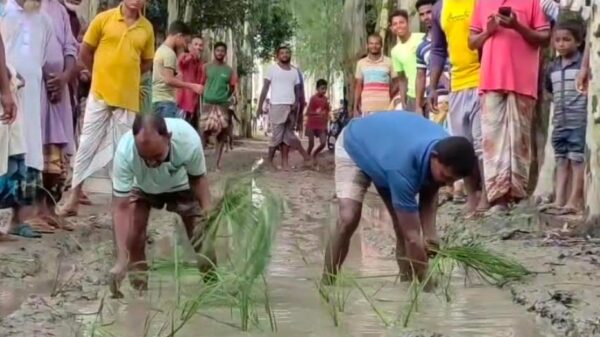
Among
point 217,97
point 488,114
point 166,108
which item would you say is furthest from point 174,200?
point 217,97

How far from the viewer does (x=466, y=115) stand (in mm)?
8758

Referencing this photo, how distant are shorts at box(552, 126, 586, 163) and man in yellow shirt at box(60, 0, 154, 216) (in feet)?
9.79

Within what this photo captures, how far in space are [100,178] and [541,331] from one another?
7.22 m

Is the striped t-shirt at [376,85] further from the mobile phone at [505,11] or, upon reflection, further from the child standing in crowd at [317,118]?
the child standing in crowd at [317,118]

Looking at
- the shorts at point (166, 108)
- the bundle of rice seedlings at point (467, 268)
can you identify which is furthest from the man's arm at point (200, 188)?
the shorts at point (166, 108)

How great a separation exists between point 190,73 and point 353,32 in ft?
20.6

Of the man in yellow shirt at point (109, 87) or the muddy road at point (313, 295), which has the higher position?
the man in yellow shirt at point (109, 87)

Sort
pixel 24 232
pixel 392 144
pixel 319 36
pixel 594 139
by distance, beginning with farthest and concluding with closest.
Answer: pixel 319 36 → pixel 24 232 → pixel 594 139 → pixel 392 144

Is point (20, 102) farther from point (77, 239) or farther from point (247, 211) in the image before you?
point (247, 211)

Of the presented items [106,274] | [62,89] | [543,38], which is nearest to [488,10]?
[543,38]

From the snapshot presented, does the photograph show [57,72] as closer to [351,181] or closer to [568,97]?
[351,181]

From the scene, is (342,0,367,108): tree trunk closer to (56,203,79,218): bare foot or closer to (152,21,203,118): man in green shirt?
(152,21,203,118): man in green shirt

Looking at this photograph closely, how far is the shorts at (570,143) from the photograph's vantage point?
26.7ft

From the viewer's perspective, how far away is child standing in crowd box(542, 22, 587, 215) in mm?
8141
